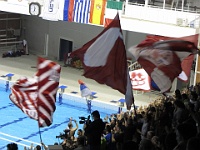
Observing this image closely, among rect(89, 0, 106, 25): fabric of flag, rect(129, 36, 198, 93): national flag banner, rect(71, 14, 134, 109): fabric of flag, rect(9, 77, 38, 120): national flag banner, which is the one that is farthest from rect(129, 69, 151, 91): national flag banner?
rect(89, 0, 106, 25): fabric of flag

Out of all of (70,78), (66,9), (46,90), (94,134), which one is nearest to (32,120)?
(70,78)

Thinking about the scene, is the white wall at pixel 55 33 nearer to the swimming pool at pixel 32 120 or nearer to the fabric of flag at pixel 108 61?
the swimming pool at pixel 32 120

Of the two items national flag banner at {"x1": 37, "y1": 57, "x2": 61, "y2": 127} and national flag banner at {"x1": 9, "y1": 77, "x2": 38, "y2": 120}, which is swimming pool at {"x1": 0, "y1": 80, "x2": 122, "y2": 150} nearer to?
national flag banner at {"x1": 9, "y1": 77, "x2": 38, "y2": 120}

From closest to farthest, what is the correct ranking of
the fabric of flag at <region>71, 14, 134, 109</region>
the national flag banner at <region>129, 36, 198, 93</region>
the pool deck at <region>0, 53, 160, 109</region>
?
the fabric of flag at <region>71, 14, 134, 109</region> → the national flag banner at <region>129, 36, 198, 93</region> → the pool deck at <region>0, 53, 160, 109</region>

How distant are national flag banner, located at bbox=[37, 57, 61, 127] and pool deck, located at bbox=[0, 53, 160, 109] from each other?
11376 mm

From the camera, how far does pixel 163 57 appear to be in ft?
27.9

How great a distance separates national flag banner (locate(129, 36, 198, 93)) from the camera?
27.4 ft

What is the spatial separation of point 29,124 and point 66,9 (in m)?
6.78

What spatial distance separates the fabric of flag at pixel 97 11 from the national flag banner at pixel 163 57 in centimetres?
1282

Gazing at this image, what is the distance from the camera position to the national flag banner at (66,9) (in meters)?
22.0

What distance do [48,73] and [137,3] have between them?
14.2 meters

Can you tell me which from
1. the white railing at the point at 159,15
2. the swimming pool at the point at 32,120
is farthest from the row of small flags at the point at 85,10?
the swimming pool at the point at 32,120

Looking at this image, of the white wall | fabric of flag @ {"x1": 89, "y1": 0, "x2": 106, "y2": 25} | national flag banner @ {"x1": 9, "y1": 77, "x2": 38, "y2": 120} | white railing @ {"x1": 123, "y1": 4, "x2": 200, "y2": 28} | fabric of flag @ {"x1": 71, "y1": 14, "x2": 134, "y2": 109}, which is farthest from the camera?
the white wall

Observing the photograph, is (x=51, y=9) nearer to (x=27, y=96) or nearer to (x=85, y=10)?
(x=85, y=10)
